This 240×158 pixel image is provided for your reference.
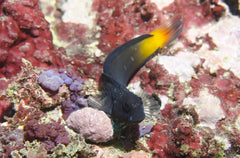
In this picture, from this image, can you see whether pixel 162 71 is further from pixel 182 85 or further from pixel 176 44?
pixel 176 44

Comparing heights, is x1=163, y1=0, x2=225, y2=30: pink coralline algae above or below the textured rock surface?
above

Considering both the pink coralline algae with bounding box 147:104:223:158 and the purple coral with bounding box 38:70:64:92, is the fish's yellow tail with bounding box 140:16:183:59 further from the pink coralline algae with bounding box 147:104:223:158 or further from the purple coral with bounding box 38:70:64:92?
the purple coral with bounding box 38:70:64:92

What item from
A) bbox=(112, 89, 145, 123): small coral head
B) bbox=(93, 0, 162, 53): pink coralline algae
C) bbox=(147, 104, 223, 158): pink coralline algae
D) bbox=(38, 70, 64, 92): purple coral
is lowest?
bbox=(147, 104, 223, 158): pink coralline algae

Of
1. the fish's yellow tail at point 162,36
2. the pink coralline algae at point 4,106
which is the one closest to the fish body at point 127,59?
the fish's yellow tail at point 162,36

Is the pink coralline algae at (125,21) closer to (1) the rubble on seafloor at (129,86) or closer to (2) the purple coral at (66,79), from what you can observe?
(1) the rubble on seafloor at (129,86)

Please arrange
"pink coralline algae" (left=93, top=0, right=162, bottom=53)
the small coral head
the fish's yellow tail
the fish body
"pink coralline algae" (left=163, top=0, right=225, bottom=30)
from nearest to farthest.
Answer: the small coral head
the fish body
the fish's yellow tail
"pink coralline algae" (left=93, top=0, right=162, bottom=53)
"pink coralline algae" (left=163, top=0, right=225, bottom=30)

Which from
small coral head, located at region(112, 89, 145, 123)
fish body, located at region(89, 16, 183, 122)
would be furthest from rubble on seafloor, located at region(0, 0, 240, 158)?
small coral head, located at region(112, 89, 145, 123)

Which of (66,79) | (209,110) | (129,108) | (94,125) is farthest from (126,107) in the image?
(209,110)
